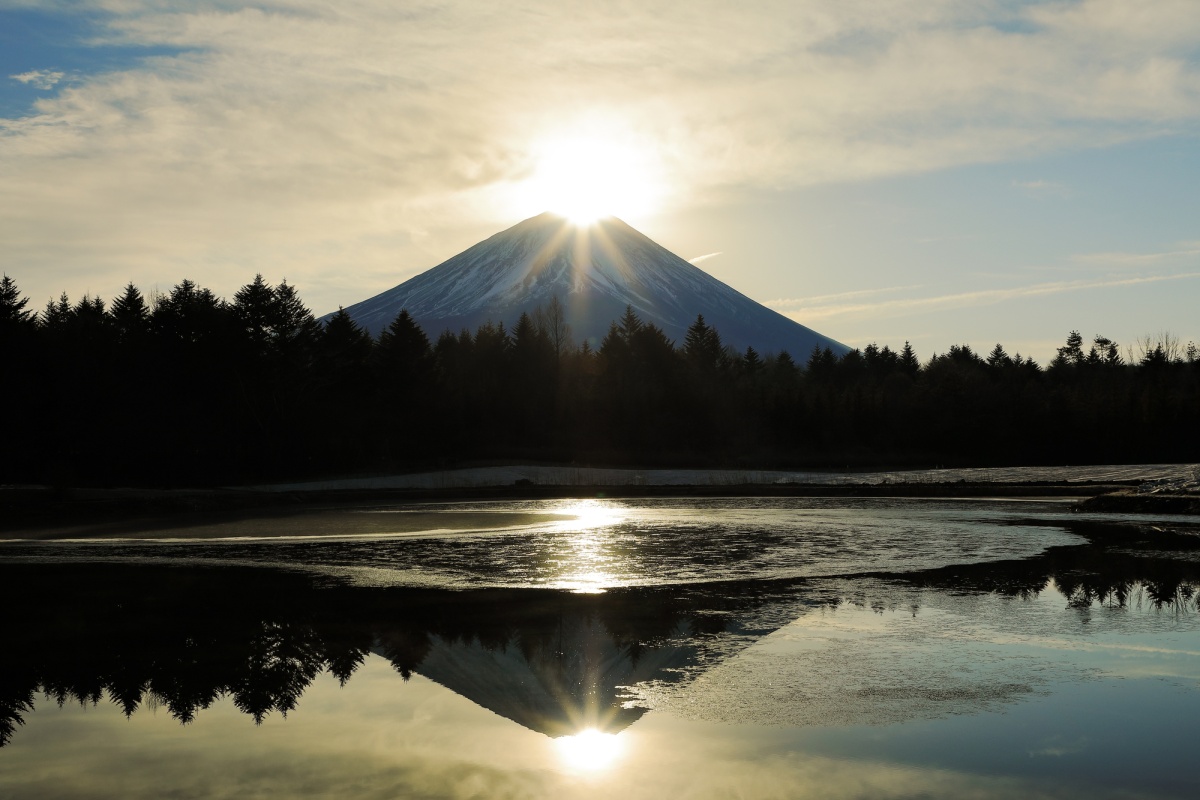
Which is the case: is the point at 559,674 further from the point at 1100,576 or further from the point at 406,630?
the point at 1100,576

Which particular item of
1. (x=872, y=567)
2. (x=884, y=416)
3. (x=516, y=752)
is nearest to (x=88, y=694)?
(x=516, y=752)

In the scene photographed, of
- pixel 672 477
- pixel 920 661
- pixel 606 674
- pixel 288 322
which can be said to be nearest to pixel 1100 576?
pixel 920 661

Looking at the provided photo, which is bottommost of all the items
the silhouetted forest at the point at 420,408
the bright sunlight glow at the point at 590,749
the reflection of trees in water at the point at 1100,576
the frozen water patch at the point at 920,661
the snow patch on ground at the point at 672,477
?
the bright sunlight glow at the point at 590,749

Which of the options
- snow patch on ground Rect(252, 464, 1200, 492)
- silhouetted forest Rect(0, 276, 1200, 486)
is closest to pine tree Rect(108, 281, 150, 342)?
silhouetted forest Rect(0, 276, 1200, 486)

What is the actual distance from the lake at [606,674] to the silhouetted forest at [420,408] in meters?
38.9

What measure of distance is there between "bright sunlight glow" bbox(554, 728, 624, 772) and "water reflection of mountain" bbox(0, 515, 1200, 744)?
318mm

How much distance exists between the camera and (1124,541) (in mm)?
25094

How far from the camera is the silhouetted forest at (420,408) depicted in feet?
193

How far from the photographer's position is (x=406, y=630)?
46.6ft

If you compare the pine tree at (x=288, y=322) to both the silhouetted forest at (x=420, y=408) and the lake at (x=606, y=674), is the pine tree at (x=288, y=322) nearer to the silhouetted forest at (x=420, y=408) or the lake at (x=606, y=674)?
the silhouetted forest at (x=420, y=408)

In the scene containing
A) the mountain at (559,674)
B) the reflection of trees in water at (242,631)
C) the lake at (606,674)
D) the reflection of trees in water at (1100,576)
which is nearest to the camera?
the lake at (606,674)

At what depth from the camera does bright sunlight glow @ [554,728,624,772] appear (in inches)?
332

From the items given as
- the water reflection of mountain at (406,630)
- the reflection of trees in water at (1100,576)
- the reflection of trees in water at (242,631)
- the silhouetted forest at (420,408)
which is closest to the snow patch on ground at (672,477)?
the silhouetted forest at (420,408)

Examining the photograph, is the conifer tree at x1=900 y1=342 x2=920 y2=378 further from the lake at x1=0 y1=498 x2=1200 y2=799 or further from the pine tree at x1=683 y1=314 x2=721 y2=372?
the lake at x1=0 y1=498 x2=1200 y2=799
